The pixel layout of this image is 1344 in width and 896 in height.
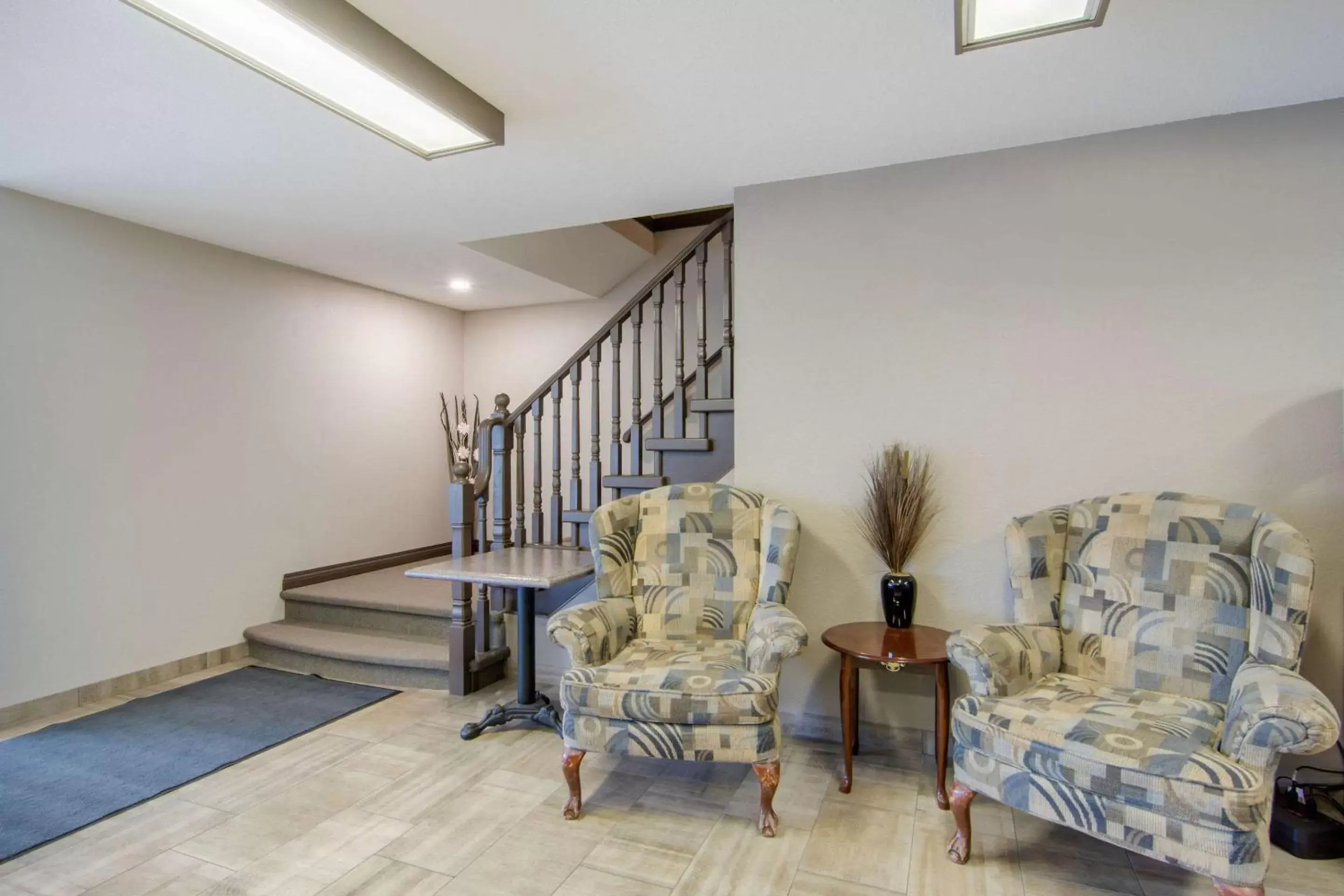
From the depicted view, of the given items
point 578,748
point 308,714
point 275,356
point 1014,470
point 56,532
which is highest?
point 275,356

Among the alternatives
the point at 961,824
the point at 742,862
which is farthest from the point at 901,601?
the point at 742,862

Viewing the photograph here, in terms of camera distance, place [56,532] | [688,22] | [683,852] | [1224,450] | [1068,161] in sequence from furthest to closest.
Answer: [56,532] < [1068,161] < [1224,450] < [683,852] < [688,22]

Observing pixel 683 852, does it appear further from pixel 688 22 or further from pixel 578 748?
pixel 688 22

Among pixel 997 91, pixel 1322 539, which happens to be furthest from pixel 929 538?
pixel 997 91

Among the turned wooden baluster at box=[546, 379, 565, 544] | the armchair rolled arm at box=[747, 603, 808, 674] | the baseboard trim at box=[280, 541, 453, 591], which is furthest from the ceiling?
the baseboard trim at box=[280, 541, 453, 591]

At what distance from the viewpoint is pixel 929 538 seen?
2791 mm

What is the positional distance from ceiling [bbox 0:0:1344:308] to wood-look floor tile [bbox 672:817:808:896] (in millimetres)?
2450

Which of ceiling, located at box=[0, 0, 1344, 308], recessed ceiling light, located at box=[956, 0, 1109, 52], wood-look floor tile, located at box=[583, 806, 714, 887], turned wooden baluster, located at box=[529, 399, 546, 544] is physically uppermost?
ceiling, located at box=[0, 0, 1344, 308]

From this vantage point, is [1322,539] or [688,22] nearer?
[688,22]

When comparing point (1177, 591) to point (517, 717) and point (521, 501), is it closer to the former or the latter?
point (517, 717)

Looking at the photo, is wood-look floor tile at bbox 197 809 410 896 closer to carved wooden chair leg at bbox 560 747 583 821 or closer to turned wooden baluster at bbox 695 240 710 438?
carved wooden chair leg at bbox 560 747 583 821

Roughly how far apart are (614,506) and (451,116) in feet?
5.30

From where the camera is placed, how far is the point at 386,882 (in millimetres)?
1965

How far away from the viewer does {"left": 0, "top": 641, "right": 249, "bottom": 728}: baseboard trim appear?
3076 millimetres
